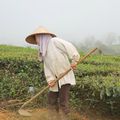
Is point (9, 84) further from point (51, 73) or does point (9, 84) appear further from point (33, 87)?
point (51, 73)

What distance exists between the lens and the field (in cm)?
757

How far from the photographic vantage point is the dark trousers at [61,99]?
694cm

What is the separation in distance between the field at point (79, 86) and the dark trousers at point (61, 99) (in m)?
0.65

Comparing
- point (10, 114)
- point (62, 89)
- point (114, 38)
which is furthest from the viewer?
point (114, 38)

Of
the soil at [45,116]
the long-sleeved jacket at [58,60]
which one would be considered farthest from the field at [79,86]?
the long-sleeved jacket at [58,60]

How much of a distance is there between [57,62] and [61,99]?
0.58 m

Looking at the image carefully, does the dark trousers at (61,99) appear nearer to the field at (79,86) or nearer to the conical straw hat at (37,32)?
the field at (79,86)

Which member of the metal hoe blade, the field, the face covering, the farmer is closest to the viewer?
the farmer

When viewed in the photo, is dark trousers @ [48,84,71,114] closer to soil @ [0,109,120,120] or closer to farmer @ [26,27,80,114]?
farmer @ [26,27,80,114]

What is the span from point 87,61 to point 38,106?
3031mm

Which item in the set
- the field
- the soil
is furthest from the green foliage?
the soil

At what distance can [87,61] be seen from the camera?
10766 millimetres

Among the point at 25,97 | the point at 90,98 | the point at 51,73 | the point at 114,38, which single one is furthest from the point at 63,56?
the point at 114,38

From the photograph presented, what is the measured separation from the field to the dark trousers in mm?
652
